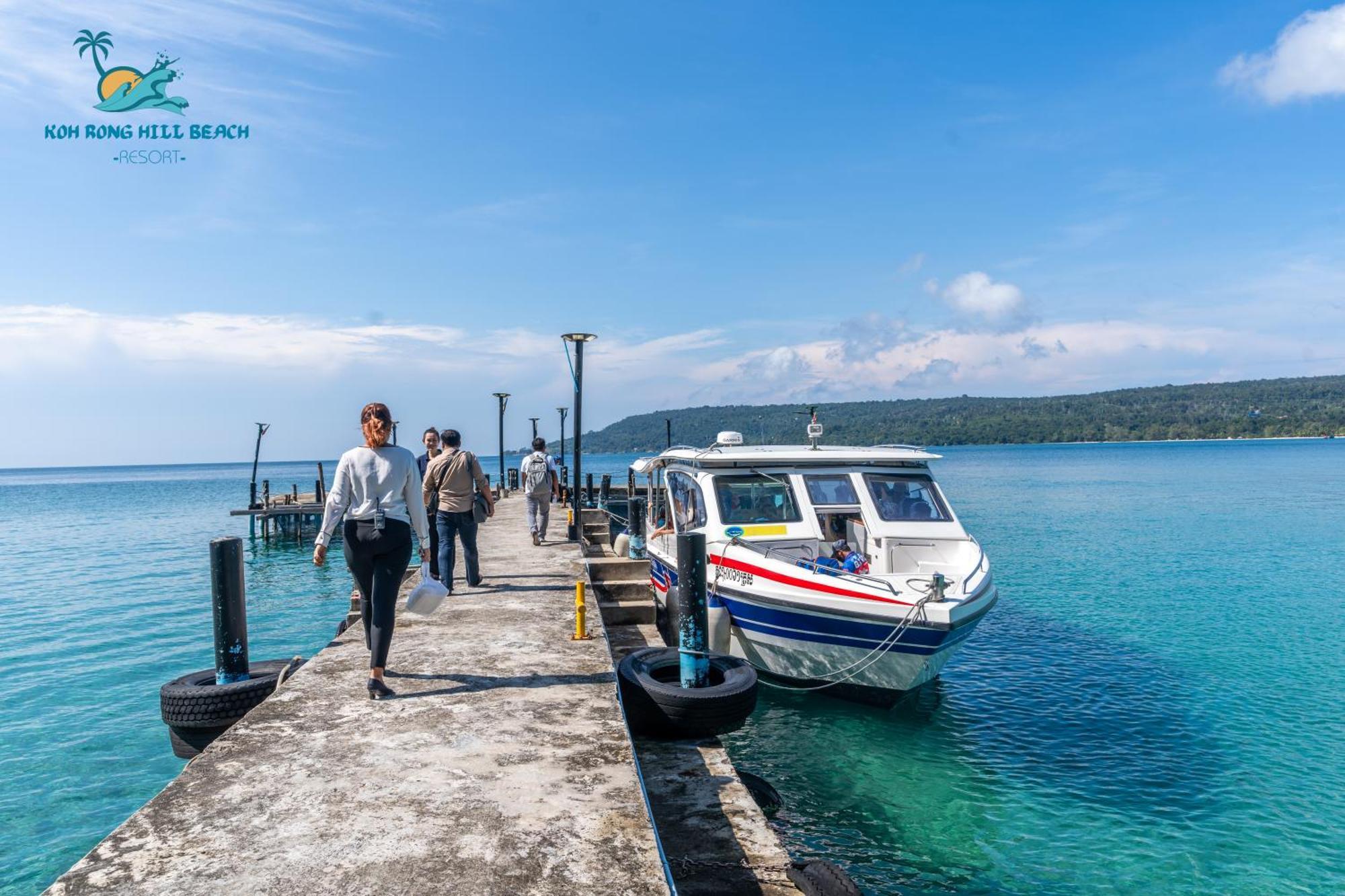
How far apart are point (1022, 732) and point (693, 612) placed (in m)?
6.15

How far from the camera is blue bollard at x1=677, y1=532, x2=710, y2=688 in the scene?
708cm

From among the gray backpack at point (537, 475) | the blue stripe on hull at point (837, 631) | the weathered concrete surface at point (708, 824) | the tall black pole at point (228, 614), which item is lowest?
the weathered concrete surface at point (708, 824)

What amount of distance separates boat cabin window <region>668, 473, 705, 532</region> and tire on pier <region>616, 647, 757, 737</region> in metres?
5.19

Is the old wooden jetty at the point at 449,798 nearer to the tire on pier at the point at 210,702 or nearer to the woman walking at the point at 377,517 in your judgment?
the tire on pier at the point at 210,702

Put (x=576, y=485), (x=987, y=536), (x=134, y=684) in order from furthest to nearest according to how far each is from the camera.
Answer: (x=987, y=536), (x=576, y=485), (x=134, y=684)

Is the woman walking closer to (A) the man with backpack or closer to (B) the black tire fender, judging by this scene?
(B) the black tire fender

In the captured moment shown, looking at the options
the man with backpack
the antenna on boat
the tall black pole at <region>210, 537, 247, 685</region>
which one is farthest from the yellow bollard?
the man with backpack

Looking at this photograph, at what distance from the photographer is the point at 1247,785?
9.09 m

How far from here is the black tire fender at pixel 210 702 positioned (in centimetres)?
620

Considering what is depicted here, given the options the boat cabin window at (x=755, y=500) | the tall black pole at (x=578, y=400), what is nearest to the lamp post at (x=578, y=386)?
the tall black pole at (x=578, y=400)

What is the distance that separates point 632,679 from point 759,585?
12.3 feet

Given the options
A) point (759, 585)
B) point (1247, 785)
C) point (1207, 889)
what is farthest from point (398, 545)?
point (1247, 785)

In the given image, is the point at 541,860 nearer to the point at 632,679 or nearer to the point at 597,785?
the point at 597,785

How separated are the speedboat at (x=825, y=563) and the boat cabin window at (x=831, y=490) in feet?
0.08
